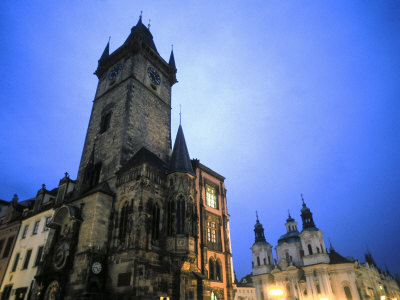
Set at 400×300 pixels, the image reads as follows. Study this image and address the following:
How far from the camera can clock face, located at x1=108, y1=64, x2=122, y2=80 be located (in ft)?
110

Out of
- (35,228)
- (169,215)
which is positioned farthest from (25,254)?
(169,215)

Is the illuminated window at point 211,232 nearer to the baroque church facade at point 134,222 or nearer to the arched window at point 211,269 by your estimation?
the baroque church facade at point 134,222

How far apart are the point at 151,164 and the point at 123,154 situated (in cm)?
399

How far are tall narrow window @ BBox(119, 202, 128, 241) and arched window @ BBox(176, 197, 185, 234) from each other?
3961mm

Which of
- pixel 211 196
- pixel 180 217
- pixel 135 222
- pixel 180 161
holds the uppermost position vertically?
pixel 180 161

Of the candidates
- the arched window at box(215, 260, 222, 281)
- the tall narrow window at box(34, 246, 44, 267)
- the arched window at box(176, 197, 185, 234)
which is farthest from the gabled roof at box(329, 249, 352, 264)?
the tall narrow window at box(34, 246, 44, 267)

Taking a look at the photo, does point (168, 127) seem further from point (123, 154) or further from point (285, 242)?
point (285, 242)

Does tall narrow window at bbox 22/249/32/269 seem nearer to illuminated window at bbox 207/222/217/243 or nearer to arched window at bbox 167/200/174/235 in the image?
arched window at bbox 167/200/174/235

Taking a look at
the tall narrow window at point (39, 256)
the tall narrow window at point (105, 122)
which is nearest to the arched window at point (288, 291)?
the tall narrow window at point (39, 256)

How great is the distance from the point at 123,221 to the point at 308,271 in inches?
1633

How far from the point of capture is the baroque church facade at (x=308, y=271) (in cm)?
4638

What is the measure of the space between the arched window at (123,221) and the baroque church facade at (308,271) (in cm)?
2849

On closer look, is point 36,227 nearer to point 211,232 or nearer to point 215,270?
point 211,232

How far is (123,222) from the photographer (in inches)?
837
